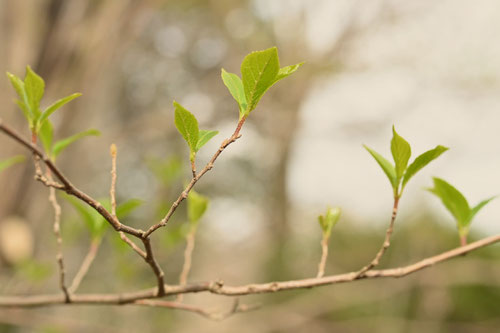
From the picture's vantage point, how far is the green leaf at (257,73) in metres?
0.35

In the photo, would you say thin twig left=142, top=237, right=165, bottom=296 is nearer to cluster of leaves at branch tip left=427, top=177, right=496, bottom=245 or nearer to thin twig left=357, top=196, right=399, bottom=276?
thin twig left=357, top=196, right=399, bottom=276

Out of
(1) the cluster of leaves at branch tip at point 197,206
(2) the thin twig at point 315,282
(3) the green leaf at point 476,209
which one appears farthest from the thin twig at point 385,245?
(1) the cluster of leaves at branch tip at point 197,206

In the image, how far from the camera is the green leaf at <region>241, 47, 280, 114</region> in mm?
354

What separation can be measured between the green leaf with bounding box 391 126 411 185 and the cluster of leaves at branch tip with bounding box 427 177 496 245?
75mm

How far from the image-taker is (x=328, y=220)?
54 cm

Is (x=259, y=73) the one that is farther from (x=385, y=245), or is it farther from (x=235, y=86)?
(x=385, y=245)

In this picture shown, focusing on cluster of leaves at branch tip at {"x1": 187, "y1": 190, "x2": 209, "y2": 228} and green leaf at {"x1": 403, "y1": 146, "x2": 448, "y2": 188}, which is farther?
cluster of leaves at branch tip at {"x1": 187, "y1": 190, "x2": 209, "y2": 228}

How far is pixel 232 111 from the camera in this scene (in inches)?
152

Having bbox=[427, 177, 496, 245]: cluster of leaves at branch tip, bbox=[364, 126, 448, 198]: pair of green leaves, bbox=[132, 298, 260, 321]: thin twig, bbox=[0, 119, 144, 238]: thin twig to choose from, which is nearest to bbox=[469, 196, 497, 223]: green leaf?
bbox=[427, 177, 496, 245]: cluster of leaves at branch tip

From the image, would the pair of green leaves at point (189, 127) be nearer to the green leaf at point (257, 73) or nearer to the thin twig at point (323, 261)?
the green leaf at point (257, 73)

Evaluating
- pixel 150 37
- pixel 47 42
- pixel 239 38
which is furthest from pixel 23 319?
pixel 150 37

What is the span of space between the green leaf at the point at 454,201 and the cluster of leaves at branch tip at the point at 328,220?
0.11 meters

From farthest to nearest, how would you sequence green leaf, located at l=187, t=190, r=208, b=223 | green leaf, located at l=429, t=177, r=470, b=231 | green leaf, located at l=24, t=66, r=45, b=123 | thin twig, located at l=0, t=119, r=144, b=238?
green leaf, located at l=187, t=190, r=208, b=223 → green leaf, located at l=429, t=177, r=470, b=231 → green leaf, located at l=24, t=66, r=45, b=123 → thin twig, located at l=0, t=119, r=144, b=238

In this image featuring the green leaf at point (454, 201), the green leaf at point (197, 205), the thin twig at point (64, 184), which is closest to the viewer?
the thin twig at point (64, 184)
